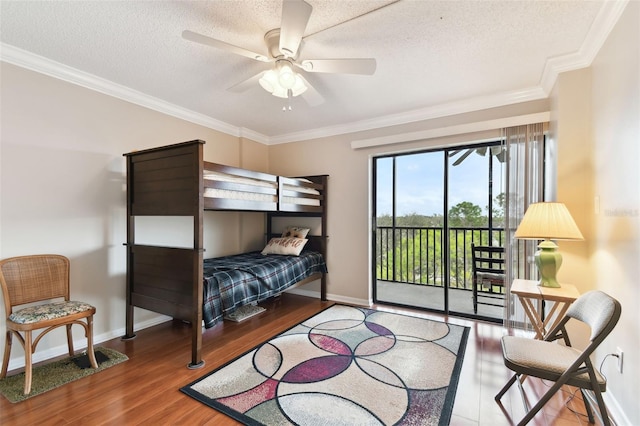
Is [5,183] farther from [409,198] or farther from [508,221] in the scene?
[508,221]

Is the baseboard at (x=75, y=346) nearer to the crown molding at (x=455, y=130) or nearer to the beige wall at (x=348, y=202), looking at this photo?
the beige wall at (x=348, y=202)

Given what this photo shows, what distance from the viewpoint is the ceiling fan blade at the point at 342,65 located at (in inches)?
73.5

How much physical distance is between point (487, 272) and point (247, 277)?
268 centimetres

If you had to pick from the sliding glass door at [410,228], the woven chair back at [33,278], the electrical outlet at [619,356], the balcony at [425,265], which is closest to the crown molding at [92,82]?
the woven chair back at [33,278]

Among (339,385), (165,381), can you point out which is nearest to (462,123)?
(339,385)

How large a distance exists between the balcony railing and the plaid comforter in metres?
1.11

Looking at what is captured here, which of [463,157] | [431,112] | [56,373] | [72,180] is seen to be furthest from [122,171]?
[463,157]

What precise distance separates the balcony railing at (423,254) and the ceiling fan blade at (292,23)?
2746 millimetres

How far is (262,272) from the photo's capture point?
3.01 meters

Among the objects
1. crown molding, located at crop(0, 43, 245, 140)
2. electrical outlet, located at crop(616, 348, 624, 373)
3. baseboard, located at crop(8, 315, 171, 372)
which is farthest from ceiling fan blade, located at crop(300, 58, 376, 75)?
baseboard, located at crop(8, 315, 171, 372)

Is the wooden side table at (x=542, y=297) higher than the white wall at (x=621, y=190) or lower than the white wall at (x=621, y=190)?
lower

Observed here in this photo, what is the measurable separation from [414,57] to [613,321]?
205cm

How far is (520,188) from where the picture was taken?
2.87 m

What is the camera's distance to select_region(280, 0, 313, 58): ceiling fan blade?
1.45 metres
